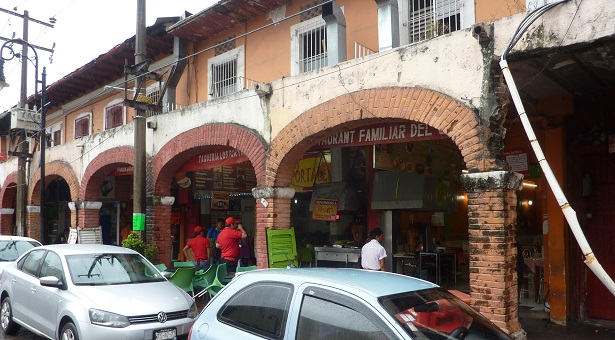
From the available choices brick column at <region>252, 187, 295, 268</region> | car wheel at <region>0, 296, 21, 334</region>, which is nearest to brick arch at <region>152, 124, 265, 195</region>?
brick column at <region>252, 187, 295, 268</region>

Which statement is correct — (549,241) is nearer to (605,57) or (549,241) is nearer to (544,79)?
(544,79)

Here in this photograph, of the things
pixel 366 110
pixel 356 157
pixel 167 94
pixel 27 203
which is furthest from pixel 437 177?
pixel 27 203

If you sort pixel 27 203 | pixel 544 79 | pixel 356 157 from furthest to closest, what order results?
pixel 27 203, pixel 356 157, pixel 544 79

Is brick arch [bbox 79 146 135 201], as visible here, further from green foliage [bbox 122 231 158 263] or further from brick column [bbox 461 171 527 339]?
brick column [bbox 461 171 527 339]

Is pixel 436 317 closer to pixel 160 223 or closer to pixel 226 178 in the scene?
pixel 160 223

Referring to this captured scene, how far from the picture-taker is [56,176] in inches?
706

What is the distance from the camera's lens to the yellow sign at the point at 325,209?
11.8m

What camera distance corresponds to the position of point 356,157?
12164 mm

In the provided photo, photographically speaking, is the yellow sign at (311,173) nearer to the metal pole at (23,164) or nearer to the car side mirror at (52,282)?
the car side mirror at (52,282)

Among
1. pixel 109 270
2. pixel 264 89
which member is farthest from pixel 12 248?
pixel 264 89

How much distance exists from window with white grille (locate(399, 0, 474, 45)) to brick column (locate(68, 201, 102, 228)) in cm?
1065

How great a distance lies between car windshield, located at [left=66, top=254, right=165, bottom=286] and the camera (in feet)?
23.1

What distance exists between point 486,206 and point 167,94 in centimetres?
971

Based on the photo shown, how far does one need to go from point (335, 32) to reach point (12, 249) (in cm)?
840
